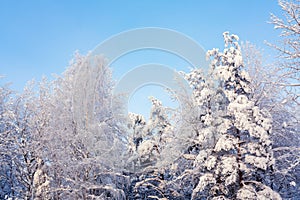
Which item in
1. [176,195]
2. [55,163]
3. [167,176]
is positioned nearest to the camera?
[55,163]

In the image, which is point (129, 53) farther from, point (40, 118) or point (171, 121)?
point (40, 118)

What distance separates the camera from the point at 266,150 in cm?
1441

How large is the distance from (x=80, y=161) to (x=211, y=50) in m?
8.48

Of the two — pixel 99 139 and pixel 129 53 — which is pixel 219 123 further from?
pixel 129 53

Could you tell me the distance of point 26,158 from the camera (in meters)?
19.9

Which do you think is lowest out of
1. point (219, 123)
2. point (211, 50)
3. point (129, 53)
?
point (219, 123)

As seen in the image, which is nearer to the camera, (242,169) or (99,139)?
(242,169)

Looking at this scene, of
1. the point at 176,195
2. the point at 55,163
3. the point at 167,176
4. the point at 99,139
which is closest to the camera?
the point at 99,139

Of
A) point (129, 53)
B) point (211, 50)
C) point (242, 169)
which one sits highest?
point (129, 53)

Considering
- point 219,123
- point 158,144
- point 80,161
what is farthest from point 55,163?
point 219,123

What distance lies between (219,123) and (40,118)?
1083 centimetres

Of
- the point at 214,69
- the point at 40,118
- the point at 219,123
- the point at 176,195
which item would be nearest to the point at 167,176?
the point at 176,195

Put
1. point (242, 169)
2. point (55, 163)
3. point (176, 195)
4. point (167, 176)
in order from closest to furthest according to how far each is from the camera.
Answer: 1. point (242, 169)
2. point (55, 163)
3. point (176, 195)
4. point (167, 176)

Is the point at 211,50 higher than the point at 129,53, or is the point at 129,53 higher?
the point at 129,53
